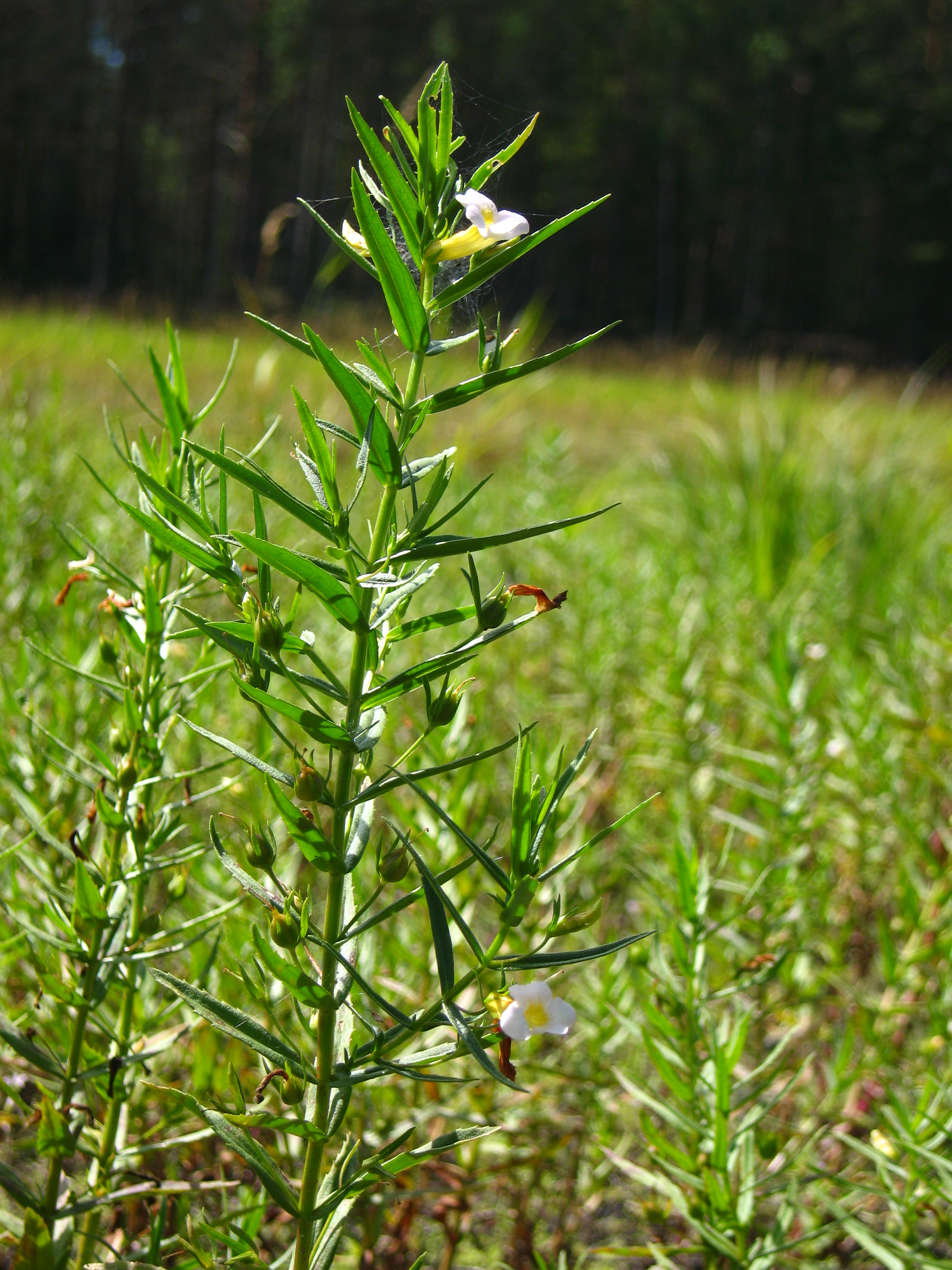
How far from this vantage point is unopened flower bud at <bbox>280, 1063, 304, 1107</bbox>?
0.45 meters

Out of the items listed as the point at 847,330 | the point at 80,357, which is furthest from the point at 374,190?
the point at 847,330

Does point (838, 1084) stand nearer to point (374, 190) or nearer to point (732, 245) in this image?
point (374, 190)

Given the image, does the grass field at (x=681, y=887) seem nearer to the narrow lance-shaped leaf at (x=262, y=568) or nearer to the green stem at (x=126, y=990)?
the green stem at (x=126, y=990)

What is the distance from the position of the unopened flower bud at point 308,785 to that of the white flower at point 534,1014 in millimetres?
123

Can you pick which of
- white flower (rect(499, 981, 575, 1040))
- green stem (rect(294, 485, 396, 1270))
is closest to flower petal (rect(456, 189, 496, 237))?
green stem (rect(294, 485, 396, 1270))

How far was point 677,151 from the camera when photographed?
64.3ft

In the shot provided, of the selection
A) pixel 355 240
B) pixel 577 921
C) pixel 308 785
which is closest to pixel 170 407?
pixel 355 240

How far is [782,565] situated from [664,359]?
878 cm

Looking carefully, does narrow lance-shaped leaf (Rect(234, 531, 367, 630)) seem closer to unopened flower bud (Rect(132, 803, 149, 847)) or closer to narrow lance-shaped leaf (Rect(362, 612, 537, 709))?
narrow lance-shaped leaf (Rect(362, 612, 537, 709))

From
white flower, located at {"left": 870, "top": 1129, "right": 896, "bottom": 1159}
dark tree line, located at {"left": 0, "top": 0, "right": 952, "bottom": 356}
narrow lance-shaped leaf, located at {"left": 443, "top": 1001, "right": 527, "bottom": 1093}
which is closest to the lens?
Answer: narrow lance-shaped leaf, located at {"left": 443, "top": 1001, "right": 527, "bottom": 1093}

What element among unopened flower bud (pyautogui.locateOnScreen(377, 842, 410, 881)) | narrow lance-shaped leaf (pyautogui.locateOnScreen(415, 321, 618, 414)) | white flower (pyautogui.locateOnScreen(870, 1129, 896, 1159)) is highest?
narrow lance-shaped leaf (pyautogui.locateOnScreen(415, 321, 618, 414))

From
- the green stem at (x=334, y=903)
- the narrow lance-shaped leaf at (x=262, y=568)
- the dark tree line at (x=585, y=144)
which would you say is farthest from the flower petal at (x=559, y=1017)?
the dark tree line at (x=585, y=144)

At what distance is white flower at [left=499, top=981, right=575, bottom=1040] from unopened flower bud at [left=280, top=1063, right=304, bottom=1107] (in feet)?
0.36

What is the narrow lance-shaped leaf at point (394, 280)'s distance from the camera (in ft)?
1.31
